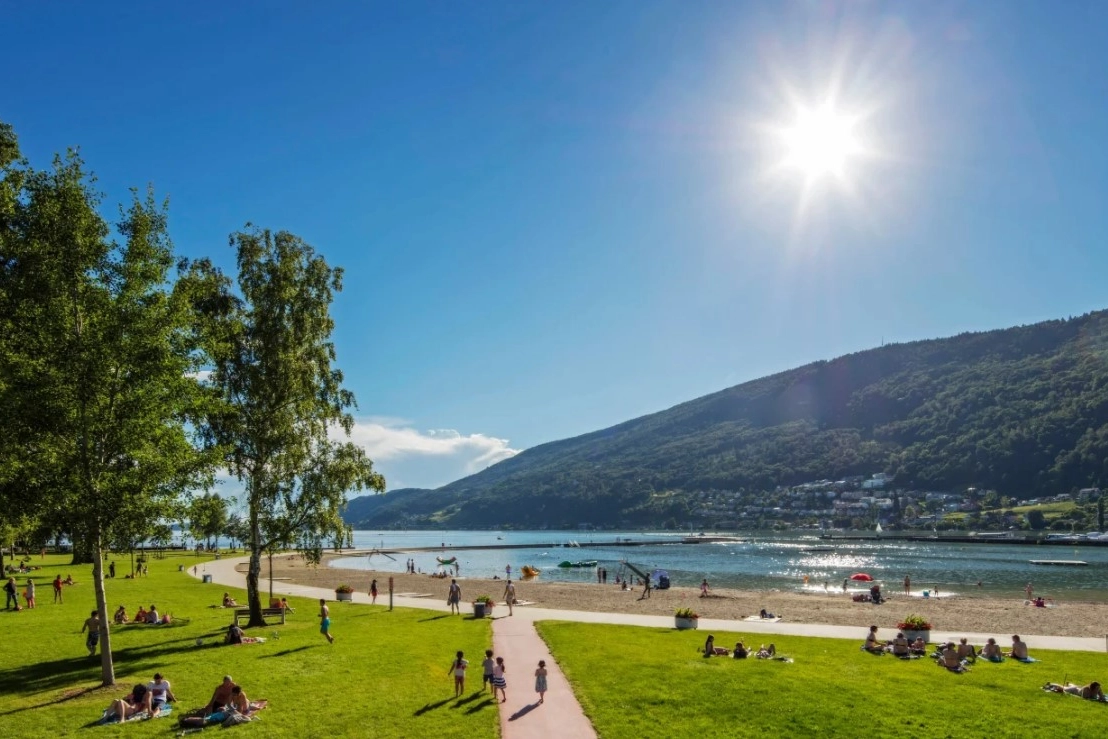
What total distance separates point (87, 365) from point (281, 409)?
11.4 meters

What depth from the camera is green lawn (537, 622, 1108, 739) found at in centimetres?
1536

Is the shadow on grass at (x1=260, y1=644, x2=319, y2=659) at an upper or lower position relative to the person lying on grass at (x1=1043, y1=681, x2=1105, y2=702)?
upper

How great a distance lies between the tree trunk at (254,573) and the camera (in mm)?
28125

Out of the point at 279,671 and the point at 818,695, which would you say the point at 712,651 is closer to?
the point at 818,695

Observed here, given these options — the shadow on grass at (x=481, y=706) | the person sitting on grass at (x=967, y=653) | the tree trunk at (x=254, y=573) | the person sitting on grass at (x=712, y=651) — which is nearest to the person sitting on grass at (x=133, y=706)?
the shadow on grass at (x=481, y=706)

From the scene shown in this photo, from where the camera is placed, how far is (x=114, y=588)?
149ft

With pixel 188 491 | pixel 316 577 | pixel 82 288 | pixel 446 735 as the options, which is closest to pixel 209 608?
pixel 188 491

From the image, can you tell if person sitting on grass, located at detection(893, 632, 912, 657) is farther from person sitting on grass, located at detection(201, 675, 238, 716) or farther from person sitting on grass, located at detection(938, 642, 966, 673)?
person sitting on grass, located at detection(201, 675, 238, 716)

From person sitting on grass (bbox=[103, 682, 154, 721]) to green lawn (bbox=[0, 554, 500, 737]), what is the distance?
47 centimetres

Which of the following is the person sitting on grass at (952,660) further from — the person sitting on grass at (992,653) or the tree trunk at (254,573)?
the tree trunk at (254,573)

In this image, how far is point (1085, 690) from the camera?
58.1 ft

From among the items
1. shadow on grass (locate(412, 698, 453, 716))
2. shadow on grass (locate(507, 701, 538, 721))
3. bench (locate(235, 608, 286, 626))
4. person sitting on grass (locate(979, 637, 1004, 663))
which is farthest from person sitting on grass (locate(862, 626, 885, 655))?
bench (locate(235, 608, 286, 626))

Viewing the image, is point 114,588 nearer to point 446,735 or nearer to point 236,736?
point 236,736

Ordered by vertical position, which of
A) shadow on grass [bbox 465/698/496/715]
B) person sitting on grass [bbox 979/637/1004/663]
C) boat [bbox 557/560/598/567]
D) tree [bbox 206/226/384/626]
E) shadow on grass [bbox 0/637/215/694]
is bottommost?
boat [bbox 557/560/598/567]
